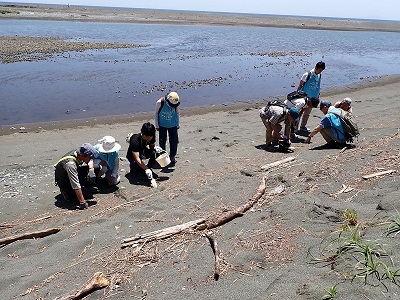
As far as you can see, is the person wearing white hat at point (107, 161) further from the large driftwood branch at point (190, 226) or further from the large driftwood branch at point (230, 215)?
the large driftwood branch at point (230, 215)

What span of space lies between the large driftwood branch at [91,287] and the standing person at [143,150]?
10.4 feet

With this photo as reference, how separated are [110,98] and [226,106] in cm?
430

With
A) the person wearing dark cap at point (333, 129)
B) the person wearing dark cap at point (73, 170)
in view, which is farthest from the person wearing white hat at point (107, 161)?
the person wearing dark cap at point (333, 129)

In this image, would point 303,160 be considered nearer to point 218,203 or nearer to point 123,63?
point 218,203

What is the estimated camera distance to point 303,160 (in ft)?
24.4

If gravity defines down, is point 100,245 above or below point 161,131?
below

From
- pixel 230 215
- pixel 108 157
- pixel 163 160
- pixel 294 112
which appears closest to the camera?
pixel 230 215

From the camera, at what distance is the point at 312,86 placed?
976 cm

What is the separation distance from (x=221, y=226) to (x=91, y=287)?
172cm

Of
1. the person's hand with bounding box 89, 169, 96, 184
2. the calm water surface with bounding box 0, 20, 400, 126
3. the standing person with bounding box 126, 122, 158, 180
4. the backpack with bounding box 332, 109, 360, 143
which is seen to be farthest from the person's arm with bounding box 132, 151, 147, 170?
the calm water surface with bounding box 0, 20, 400, 126

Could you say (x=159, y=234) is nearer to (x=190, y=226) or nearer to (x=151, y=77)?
(x=190, y=226)

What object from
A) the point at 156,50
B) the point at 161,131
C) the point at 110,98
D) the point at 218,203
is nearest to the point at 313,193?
the point at 218,203

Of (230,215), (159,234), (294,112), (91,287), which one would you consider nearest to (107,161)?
(159,234)

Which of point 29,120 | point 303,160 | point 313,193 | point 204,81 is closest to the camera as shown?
point 313,193
